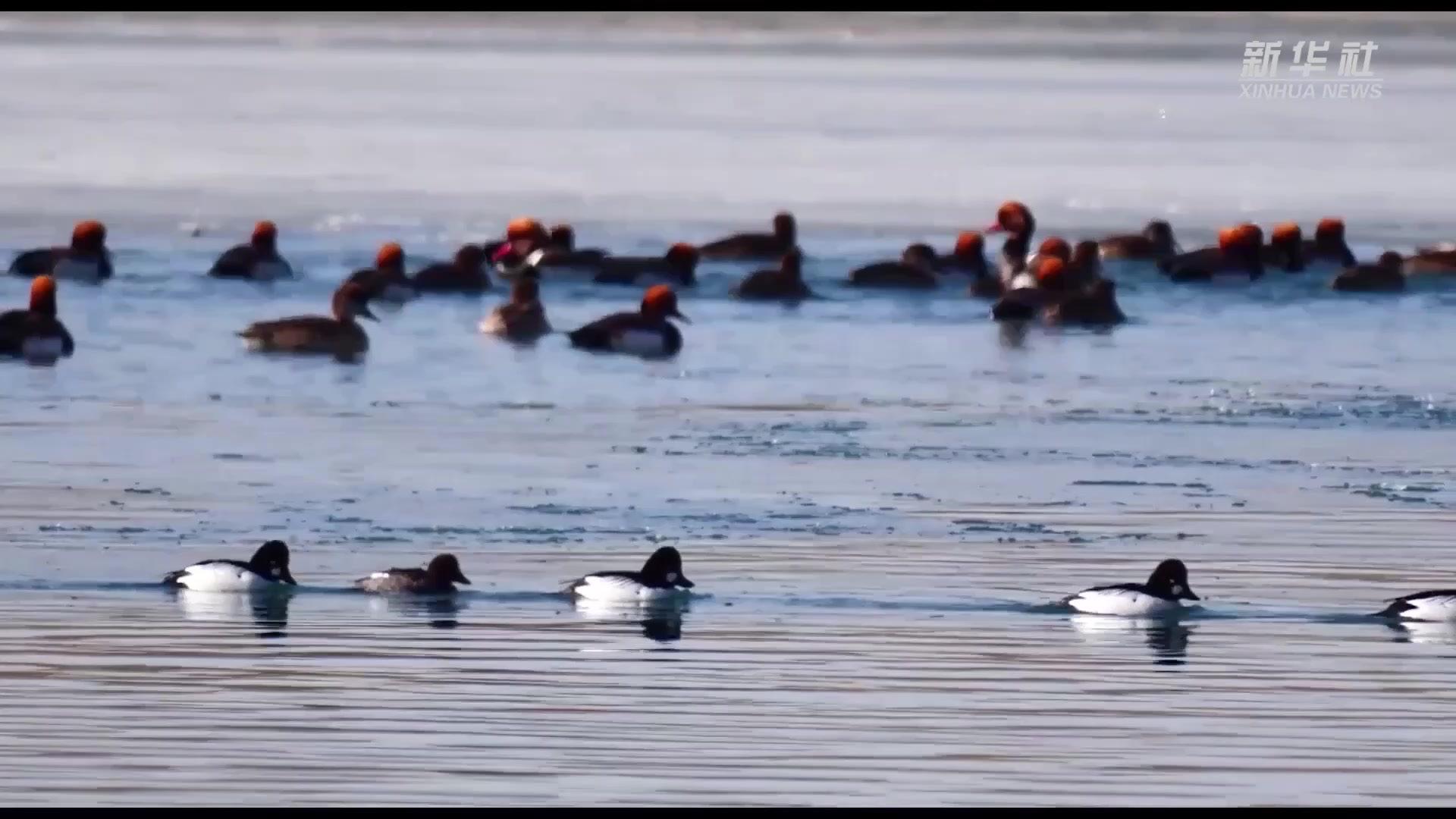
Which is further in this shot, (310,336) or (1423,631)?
(310,336)

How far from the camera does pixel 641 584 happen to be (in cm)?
1264

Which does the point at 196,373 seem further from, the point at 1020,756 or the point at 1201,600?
the point at 1020,756

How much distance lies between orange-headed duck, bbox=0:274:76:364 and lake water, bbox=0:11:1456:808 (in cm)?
20

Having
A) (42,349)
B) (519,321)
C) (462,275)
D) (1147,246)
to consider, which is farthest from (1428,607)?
(1147,246)

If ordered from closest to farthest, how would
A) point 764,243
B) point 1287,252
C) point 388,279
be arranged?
point 388,279 → point 1287,252 → point 764,243

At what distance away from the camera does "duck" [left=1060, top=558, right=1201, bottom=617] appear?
41.1 ft

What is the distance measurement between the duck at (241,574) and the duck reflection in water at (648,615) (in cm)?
132

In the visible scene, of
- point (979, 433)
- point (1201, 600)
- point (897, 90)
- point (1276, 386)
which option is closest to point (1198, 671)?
point (1201, 600)

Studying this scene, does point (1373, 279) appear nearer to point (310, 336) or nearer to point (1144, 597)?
point (310, 336)

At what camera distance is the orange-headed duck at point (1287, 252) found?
94.1ft

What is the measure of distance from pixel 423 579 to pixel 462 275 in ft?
46.0

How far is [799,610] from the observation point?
41.4 ft

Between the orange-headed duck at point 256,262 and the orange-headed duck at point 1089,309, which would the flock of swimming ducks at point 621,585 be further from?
the orange-headed duck at point 256,262

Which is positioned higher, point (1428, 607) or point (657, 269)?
point (657, 269)
